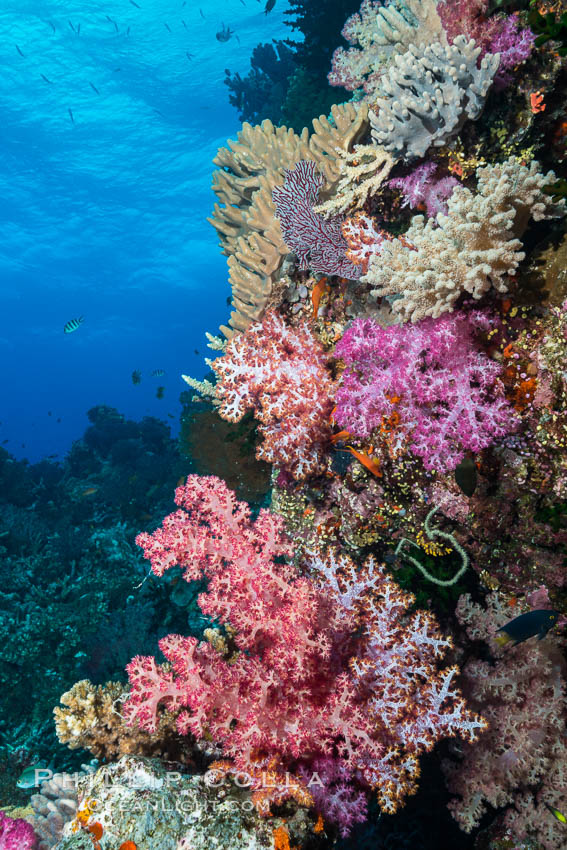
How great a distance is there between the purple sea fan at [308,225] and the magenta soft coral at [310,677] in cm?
222

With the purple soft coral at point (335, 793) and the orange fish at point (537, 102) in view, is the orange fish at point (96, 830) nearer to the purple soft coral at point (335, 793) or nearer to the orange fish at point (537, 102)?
the purple soft coral at point (335, 793)

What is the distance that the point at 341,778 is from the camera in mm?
2350

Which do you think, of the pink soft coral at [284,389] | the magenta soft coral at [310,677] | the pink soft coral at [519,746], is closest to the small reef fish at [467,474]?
the magenta soft coral at [310,677]

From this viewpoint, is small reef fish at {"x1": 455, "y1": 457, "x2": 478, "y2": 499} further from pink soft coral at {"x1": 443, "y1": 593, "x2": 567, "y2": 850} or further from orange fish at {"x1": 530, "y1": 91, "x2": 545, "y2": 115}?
orange fish at {"x1": 530, "y1": 91, "x2": 545, "y2": 115}

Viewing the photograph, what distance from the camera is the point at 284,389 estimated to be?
3.40 metres

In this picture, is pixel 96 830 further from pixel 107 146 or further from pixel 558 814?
pixel 107 146

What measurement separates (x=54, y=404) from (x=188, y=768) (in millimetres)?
101193

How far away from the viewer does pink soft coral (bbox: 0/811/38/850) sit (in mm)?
2271

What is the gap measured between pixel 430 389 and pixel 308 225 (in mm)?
1787

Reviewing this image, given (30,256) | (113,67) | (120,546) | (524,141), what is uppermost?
(30,256)

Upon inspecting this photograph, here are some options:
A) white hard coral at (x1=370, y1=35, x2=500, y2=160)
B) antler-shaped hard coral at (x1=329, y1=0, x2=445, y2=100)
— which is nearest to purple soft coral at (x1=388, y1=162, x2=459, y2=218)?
white hard coral at (x1=370, y1=35, x2=500, y2=160)

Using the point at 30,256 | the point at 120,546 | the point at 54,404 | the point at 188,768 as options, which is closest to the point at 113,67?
the point at 30,256

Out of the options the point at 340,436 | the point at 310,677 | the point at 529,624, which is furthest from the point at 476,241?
the point at 310,677

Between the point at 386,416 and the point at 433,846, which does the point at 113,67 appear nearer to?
the point at 386,416
